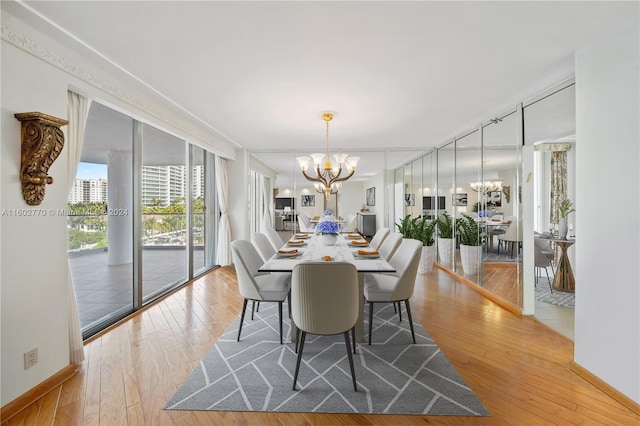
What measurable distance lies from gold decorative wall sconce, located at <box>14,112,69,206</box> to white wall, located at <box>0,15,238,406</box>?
0.04 m

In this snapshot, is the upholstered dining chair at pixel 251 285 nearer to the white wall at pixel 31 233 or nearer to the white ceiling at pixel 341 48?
the white wall at pixel 31 233

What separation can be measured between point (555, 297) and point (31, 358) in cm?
532

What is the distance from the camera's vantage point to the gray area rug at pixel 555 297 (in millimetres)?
3558

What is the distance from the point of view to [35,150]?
1.80 meters

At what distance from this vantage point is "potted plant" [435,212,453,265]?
5234 mm

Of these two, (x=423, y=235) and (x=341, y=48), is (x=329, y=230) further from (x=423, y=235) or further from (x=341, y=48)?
(x=423, y=235)

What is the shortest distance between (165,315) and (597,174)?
4144 mm

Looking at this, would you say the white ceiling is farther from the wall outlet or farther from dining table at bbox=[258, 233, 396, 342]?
the wall outlet

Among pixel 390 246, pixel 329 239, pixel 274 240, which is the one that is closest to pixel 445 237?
pixel 390 246

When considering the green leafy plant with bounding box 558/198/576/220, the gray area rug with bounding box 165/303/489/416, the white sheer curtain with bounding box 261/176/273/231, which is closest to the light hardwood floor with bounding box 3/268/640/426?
the gray area rug with bounding box 165/303/489/416

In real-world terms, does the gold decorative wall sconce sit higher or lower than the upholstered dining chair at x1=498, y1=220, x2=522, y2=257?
higher

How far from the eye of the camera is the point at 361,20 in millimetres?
1786

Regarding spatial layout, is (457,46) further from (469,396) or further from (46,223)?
(46,223)

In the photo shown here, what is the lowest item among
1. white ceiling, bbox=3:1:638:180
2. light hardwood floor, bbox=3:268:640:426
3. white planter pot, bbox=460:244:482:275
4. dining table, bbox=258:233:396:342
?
light hardwood floor, bbox=3:268:640:426
